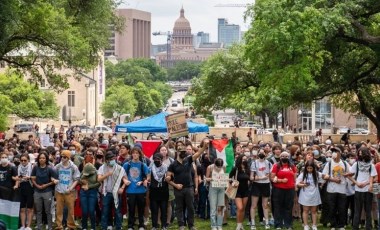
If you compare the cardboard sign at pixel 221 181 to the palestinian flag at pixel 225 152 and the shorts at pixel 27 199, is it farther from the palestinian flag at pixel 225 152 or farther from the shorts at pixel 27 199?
the shorts at pixel 27 199

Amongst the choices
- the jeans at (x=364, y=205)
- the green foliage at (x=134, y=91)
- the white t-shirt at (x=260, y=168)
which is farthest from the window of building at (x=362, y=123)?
the jeans at (x=364, y=205)

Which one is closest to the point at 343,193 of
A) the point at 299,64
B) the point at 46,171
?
the point at 46,171

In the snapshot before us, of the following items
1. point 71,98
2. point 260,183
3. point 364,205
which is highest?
point 71,98

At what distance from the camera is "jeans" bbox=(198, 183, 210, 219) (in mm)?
21156

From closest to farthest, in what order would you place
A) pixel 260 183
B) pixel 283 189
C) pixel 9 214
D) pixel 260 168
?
1. pixel 9 214
2. pixel 283 189
3. pixel 260 168
4. pixel 260 183

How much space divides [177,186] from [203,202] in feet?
8.07

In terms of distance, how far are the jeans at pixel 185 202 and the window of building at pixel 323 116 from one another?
6361cm

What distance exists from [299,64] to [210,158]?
13201 millimetres

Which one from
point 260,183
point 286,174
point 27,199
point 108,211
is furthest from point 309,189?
point 27,199

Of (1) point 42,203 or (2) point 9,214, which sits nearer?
(2) point 9,214

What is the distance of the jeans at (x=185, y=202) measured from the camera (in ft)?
62.7

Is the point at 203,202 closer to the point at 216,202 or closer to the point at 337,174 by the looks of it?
the point at 216,202

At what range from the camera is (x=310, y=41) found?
33.1m

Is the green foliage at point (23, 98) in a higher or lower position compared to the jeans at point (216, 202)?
higher
